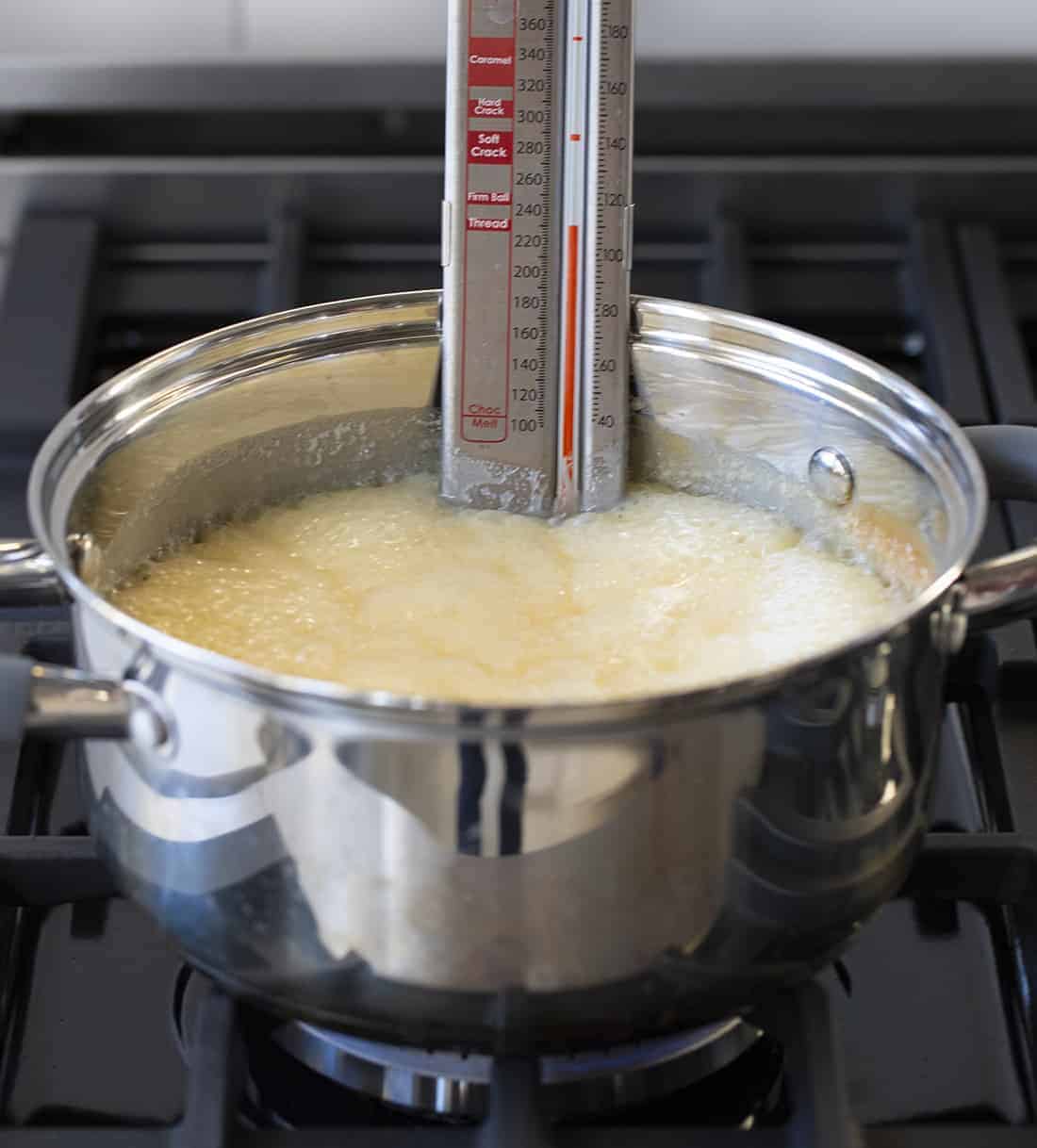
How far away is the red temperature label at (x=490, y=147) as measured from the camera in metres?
0.79

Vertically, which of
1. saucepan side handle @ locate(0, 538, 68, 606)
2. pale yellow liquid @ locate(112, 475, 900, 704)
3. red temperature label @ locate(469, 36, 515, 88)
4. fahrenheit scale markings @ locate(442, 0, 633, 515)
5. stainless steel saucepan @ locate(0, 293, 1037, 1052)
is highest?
red temperature label @ locate(469, 36, 515, 88)

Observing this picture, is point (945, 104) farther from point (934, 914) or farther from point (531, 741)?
point (531, 741)

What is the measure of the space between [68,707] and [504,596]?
29 centimetres

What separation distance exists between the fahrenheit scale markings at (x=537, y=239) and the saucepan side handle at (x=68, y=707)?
32cm

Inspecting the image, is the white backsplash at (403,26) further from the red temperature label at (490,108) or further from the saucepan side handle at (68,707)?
the saucepan side handle at (68,707)

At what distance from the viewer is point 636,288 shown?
1212mm

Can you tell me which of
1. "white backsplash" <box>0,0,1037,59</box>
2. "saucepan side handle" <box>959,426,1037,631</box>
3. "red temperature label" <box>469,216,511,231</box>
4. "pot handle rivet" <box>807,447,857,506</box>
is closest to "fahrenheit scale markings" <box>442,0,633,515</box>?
"red temperature label" <box>469,216,511,231</box>

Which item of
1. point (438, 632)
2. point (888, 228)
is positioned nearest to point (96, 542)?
point (438, 632)

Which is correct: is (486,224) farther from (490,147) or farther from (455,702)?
(455,702)

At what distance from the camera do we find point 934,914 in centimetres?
80

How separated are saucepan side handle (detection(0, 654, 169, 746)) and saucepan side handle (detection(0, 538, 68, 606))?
0.06 metres

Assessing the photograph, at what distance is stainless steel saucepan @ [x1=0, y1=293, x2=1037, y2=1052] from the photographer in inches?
21.9

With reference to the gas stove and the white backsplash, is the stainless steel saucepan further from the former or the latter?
the white backsplash

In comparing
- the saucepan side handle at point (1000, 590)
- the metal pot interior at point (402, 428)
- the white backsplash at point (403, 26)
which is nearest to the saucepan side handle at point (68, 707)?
the metal pot interior at point (402, 428)
